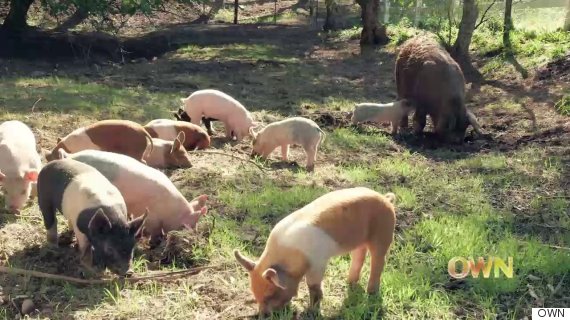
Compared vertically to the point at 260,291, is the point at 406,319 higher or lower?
lower

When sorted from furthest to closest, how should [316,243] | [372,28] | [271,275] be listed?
[372,28]
[316,243]
[271,275]

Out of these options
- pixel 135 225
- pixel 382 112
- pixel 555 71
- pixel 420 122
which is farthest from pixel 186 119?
pixel 555 71

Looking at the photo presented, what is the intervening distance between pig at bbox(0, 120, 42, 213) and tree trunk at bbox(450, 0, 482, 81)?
9.33 metres

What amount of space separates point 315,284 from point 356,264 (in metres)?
0.51

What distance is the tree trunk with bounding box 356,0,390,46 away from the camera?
56.7ft

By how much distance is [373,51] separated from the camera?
16516mm

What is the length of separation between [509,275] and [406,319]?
791mm

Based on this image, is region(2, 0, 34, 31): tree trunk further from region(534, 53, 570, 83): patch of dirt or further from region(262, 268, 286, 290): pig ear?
region(262, 268, 286, 290): pig ear

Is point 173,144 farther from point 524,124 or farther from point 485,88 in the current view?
point 485,88

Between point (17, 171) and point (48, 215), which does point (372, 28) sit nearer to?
point (17, 171)

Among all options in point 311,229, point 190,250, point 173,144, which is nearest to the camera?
point 311,229

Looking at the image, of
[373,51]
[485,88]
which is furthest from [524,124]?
[373,51]

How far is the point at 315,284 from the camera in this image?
353cm

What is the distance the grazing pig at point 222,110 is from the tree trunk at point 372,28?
10.1 m
